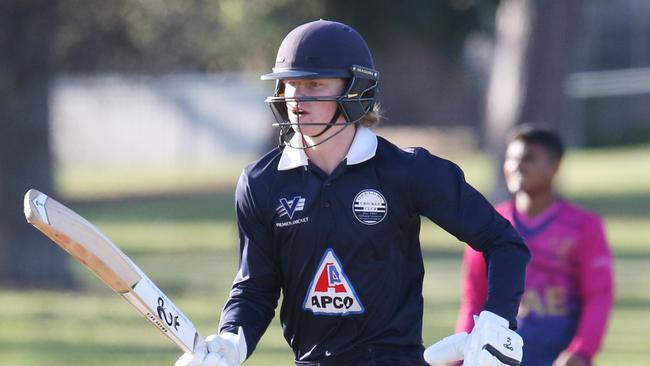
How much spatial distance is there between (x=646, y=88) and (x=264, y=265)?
3380 cm

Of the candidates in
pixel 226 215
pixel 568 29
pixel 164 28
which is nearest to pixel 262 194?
pixel 568 29

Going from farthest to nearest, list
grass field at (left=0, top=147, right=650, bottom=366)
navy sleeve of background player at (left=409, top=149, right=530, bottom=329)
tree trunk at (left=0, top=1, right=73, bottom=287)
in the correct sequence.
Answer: tree trunk at (left=0, top=1, right=73, bottom=287)
grass field at (left=0, top=147, right=650, bottom=366)
navy sleeve of background player at (left=409, top=149, right=530, bottom=329)

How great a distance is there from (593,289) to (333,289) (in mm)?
2368

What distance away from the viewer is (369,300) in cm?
459

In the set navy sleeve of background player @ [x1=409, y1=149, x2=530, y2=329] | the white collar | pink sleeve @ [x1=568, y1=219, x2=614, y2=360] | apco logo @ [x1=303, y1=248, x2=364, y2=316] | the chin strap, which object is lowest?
pink sleeve @ [x1=568, y1=219, x2=614, y2=360]

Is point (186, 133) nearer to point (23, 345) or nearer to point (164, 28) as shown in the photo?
point (164, 28)

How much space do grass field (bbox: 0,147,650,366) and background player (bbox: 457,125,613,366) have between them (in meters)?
4.26

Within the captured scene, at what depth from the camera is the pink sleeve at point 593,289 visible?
6.43m

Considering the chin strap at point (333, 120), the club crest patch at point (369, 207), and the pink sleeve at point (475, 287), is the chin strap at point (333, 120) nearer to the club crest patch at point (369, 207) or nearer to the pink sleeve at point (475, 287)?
the club crest patch at point (369, 207)

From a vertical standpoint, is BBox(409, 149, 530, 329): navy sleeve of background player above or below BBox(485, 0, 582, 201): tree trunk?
below

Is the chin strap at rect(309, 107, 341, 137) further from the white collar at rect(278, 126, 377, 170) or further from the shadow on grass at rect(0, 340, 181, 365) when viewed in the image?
the shadow on grass at rect(0, 340, 181, 365)

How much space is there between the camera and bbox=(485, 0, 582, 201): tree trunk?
15.2 meters

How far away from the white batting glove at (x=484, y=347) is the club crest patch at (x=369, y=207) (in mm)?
478

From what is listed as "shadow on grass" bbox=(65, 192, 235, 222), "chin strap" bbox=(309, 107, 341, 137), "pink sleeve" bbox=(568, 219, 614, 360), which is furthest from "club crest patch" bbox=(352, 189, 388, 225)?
"shadow on grass" bbox=(65, 192, 235, 222)
